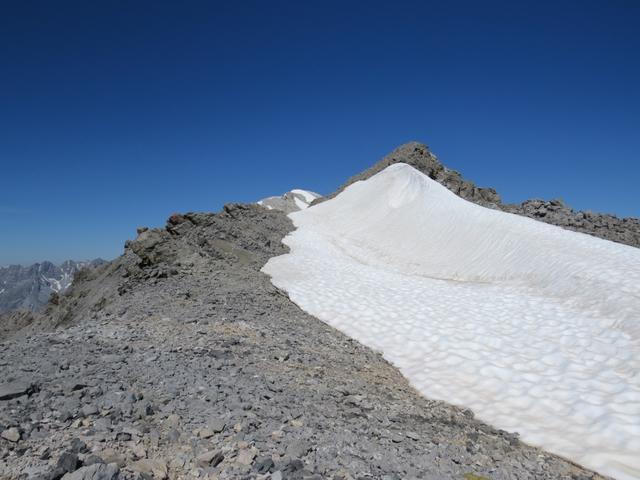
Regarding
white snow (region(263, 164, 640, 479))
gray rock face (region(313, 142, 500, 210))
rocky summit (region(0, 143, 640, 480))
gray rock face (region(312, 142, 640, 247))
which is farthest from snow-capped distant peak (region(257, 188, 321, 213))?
rocky summit (region(0, 143, 640, 480))

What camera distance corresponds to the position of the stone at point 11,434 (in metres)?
4.08

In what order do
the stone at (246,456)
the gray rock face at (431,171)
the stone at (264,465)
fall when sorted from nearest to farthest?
1. the stone at (264,465)
2. the stone at (246,456)
3. the gray rock face at (431,171)

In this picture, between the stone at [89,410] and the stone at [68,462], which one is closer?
the stone at [68,462]

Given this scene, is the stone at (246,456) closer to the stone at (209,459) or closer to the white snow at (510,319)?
the stone at (209,459)

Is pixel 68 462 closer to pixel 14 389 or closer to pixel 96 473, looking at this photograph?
pixel 96 473

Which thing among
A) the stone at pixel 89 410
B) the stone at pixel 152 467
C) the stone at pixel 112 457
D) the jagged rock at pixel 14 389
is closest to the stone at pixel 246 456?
the stone at pixel 152 467

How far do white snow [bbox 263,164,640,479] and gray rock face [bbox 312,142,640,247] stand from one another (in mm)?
5146

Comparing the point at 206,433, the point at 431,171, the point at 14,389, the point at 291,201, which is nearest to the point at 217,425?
the point at 206,433

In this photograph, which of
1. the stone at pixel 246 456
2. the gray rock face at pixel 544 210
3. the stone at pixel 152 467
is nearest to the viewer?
the stone at pixel 152 467

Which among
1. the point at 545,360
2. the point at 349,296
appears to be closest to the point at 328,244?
the point at 349,296

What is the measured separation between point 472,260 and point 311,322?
32.8ft

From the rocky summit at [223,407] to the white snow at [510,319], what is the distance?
702 millimetres

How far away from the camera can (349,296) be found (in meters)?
13.7

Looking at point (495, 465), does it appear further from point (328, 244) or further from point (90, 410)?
point (328, 244)
